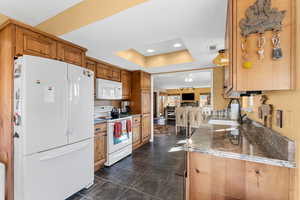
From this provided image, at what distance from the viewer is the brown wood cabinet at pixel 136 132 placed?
367 centimetres

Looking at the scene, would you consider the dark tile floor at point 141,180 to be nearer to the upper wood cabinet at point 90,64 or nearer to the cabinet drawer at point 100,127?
the cabinet drawer at point 100,127

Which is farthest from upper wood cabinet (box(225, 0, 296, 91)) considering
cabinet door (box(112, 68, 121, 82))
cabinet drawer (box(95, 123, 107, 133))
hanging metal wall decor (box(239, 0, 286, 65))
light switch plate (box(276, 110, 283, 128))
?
cabinet door (box(112, 68, 121, 82))

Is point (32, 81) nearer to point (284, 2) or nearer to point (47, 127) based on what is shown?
point (47, 127)

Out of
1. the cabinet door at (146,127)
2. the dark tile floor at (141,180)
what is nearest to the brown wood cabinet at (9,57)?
the dark tile floor at (141,180)

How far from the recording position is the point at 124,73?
3883mm

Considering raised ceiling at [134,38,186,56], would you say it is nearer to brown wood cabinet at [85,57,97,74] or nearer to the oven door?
brown wood cabinet at [85,57,97,74]

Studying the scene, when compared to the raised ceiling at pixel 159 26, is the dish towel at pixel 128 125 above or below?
below

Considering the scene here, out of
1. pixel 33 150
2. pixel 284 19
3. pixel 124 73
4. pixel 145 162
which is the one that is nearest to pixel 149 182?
pixel 145 162

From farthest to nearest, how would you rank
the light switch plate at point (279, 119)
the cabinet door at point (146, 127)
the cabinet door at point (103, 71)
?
the cabinet door at point (146, 127), the cabinet door at point (103, 71), the light switch plate at point (279, 119)

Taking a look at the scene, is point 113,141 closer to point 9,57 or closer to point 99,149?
point 99,149

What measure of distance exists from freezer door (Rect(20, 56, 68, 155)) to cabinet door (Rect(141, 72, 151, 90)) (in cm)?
257

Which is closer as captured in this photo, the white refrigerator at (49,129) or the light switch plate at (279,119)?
the light switch plate at (279,119)

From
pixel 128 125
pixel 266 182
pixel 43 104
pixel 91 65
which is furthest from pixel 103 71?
pixel 266 182

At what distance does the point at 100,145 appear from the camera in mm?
2598
